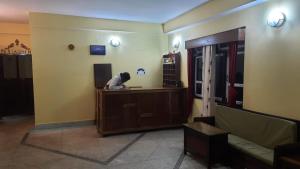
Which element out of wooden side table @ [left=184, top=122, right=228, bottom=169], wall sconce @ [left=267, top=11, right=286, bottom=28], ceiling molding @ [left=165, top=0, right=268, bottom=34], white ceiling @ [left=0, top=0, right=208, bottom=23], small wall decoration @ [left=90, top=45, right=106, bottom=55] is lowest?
wooden side table @ [left=184, top=122, right=228, bottom=169]

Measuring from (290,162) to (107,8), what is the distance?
4220 millimetres

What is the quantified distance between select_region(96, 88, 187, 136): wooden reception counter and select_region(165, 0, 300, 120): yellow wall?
1.91 m

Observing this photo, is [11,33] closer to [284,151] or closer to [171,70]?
[171,70]

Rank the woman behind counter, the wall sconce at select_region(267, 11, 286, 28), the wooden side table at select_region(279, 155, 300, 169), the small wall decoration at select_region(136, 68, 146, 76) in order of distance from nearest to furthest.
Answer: the wooden side table at select_region(279, 155, 300, 169), the wall sconce at select_region(267, 11, 286, 28), the woman behind counter, the small wall decoration at select_region(136, 68, 146, 76)

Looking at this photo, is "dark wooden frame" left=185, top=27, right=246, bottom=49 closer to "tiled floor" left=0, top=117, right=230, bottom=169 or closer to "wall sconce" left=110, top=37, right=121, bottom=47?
"wall sconce" left=110, top=37, right=121, bottom=47

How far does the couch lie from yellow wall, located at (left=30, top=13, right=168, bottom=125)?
318 centimetres

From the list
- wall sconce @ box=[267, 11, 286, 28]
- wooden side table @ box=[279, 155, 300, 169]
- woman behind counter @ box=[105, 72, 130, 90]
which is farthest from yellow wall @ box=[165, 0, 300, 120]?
woman behind counter @ box=[105, 72, 130, 90]

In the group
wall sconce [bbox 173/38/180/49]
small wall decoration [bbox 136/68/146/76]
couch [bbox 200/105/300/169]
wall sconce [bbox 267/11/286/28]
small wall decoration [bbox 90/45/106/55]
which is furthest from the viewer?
small wall decoration [bbox 136/68/146/76]

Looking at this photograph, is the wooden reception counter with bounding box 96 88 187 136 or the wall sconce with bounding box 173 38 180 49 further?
the wall sconce with bounding box 173 38 180 49

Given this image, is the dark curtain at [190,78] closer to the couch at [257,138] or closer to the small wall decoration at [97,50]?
the couch at [257,138]

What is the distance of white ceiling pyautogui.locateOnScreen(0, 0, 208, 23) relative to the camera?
14.4 ft

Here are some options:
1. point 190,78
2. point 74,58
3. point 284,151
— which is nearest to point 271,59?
point 284,151

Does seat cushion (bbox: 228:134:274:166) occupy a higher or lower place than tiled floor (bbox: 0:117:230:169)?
higher

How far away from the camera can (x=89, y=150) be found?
13.1ft
